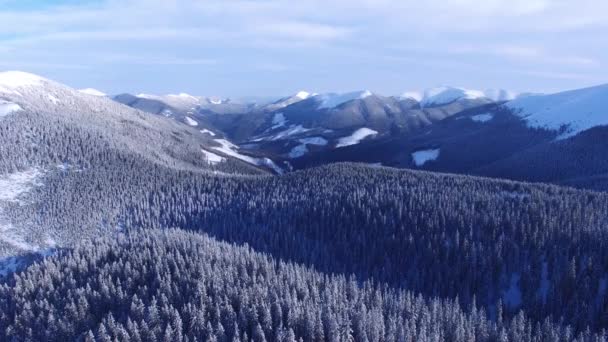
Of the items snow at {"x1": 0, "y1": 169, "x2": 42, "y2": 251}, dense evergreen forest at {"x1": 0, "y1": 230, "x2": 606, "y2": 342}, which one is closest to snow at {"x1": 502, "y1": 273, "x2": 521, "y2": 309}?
dense evergreen forest at {"x1": 0, "y1": 230, "x2": 606, "y2": 342}

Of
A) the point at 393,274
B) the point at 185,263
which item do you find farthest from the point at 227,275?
the point at 393,274

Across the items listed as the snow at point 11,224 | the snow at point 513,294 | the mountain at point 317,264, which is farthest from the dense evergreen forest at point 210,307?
the snow at point 11,224

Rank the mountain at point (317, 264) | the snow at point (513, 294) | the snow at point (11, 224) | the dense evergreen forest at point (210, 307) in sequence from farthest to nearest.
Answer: the snow at point (11, 224), the snow at point (513, 294), the mountain at point (317, 264), the dense evergreen forest at point (210, 307)

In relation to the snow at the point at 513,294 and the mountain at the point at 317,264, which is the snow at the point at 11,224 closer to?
the mountain at the point at 317,264

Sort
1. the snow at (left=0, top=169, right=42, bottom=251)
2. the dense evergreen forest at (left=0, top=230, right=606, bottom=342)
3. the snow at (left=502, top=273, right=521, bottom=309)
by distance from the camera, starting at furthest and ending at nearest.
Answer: the snow at (left=0, top=169, right=42, bottom=251)
the snow at (left=502, top=273, right=521, bottom=309)
the dense evergreen forest at (left=0, top=230, right=606, bottom=342)

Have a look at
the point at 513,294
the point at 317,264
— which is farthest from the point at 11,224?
the point at 513,294

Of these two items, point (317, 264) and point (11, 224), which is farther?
point (11, 224)

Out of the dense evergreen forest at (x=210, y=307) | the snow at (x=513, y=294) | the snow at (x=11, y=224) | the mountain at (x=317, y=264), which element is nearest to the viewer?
the dense evergreen forest at (x=210, y=307)

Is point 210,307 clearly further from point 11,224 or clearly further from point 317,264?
point 11,224

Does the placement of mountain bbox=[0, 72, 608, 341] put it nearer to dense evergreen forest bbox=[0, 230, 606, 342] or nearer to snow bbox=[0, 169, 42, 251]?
dense evergreen forest bbox=[0, 230, 606, 342]
